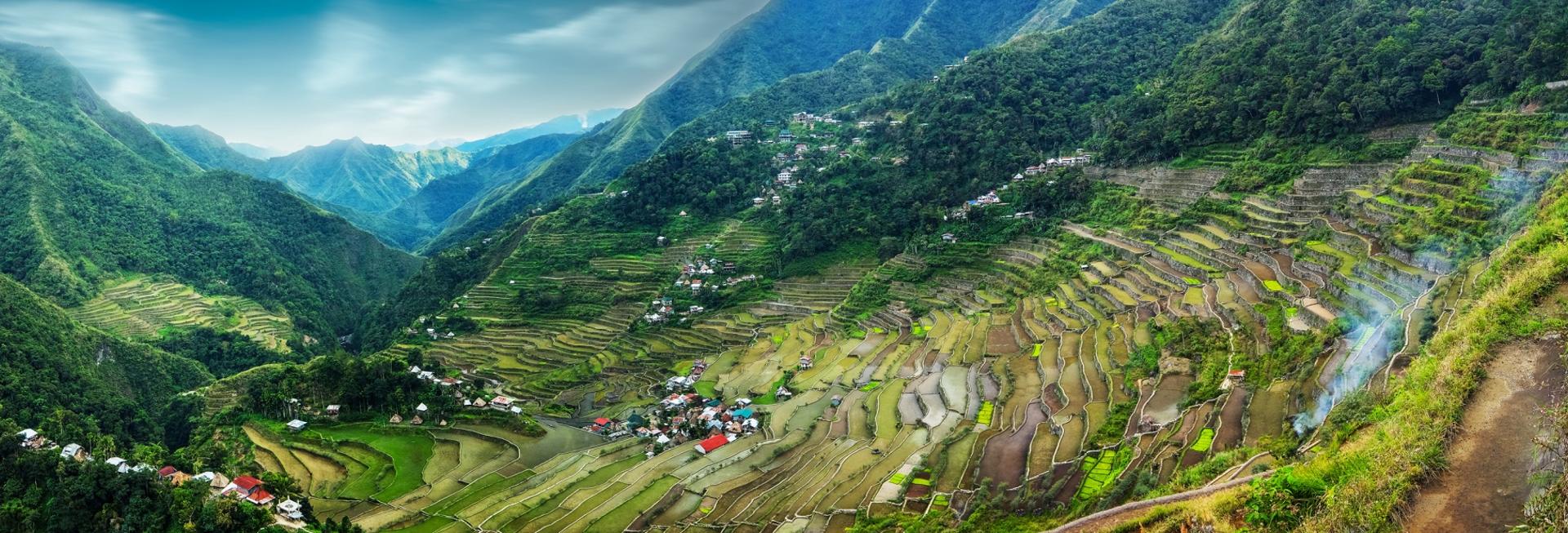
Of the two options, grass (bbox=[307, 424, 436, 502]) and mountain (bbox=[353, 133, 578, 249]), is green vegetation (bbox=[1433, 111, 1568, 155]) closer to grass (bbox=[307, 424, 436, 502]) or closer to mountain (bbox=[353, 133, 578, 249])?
grass (bbox=[307, 424, 436, 502])

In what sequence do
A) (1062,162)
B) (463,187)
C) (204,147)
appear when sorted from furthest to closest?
(463,187)
(204,147)
(1062,162)

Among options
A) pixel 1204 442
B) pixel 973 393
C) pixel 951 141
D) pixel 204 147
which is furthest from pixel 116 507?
pixel 204 147

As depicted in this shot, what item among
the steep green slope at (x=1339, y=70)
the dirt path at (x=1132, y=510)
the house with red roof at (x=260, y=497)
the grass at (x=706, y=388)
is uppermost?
the steep green slope at (x=1339, y=70)

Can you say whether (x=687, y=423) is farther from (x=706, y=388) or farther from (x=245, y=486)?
(x=245, y=486)

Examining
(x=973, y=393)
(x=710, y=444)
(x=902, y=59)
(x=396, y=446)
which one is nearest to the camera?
(x=973, y=393)

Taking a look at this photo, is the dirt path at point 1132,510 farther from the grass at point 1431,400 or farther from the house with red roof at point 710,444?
the house with red roof at point 710,444

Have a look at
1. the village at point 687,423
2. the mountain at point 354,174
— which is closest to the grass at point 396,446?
the village at point 687,423

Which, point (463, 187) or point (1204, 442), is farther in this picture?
point (463, 187)
